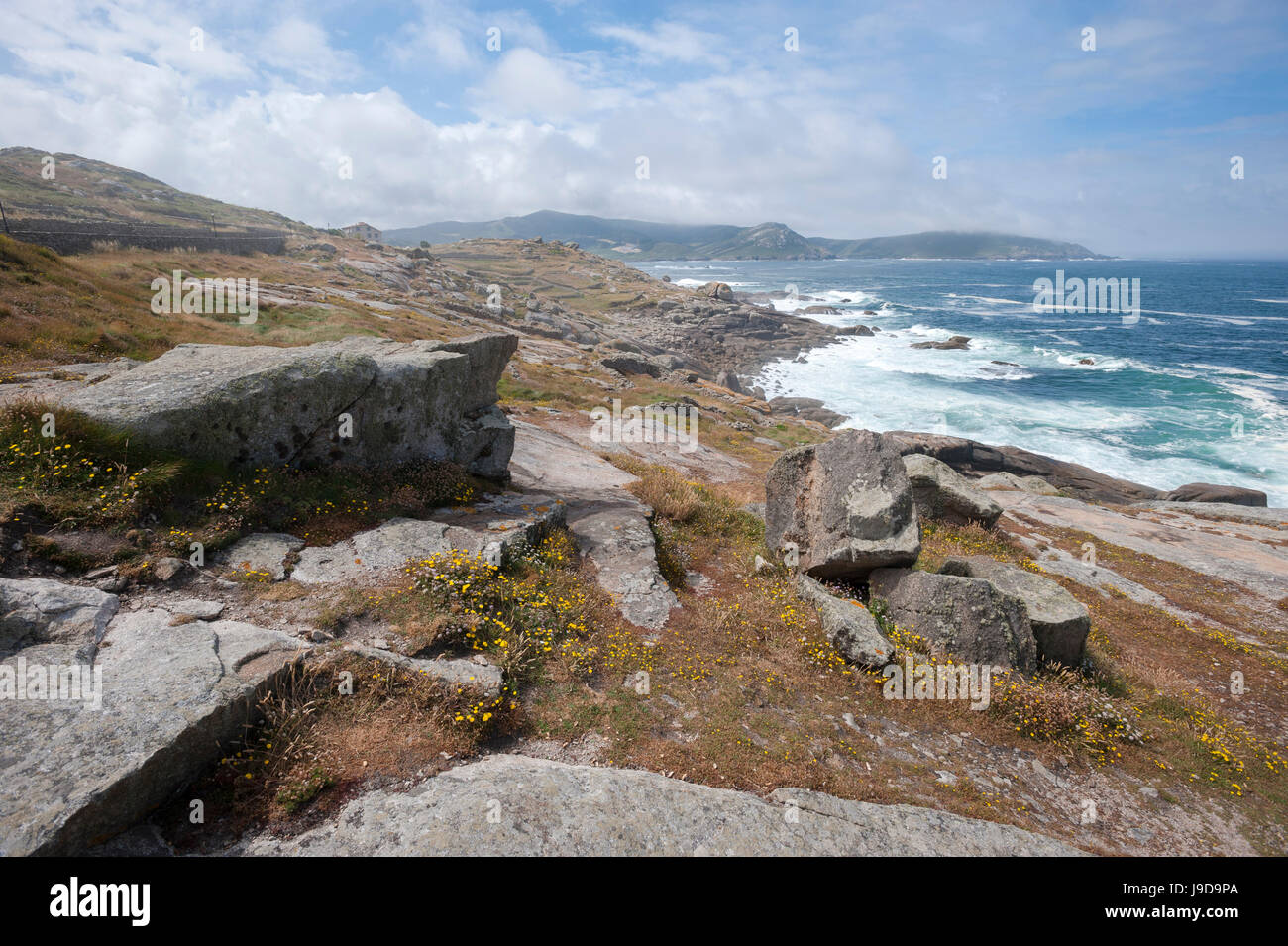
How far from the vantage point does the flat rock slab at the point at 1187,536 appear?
2084 centimetres

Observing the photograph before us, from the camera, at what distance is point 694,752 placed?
311 inches

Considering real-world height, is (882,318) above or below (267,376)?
above

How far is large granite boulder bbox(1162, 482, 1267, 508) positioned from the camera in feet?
120

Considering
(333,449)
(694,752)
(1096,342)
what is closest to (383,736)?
(694,752)

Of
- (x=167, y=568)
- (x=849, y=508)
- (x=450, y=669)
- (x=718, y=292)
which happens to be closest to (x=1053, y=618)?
(x=849, y=508)

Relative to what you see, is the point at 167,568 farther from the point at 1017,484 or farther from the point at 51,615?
the point at 1017,484

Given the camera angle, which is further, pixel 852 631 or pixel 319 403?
pixel 319 403

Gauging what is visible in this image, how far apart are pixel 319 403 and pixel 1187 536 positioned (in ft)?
115

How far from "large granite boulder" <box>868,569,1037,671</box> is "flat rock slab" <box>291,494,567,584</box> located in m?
8.49

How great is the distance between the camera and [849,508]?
1314 cm

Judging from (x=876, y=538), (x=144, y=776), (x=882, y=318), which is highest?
(x=882, y=318)

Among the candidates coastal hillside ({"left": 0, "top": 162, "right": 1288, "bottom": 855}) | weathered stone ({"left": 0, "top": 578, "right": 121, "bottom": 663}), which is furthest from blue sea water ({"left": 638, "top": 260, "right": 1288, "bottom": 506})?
weathered stone ({"left": 0, "top": 578, "right": 121, "bottom": 663})

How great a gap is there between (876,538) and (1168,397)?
2996 inches
